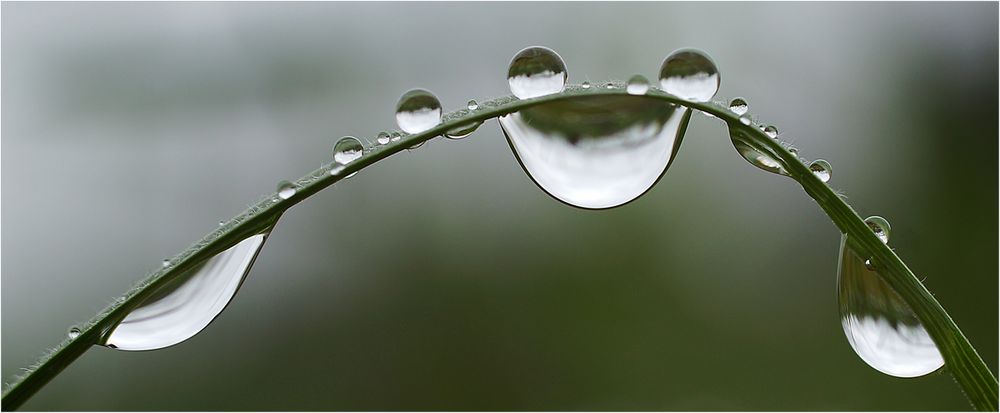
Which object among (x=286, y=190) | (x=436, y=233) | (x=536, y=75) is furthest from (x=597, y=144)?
(x=436, y=233)

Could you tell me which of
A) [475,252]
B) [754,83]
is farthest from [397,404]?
[754,83]

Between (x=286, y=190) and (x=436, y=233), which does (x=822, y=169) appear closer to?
(x=286, y=190)

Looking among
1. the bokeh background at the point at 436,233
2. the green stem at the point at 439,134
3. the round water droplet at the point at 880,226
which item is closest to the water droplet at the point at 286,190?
the green stem at the point at 439,134

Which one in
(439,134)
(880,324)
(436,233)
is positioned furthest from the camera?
(436,233)

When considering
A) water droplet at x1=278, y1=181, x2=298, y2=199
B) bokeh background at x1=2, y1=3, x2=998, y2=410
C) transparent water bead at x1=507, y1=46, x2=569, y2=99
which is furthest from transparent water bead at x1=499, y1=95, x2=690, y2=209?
bokeh background at x1=2, y1=3, x2=998, y2=410

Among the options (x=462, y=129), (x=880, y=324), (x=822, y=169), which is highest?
(x=462, y=129)

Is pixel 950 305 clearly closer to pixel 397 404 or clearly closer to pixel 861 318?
pixel 397 404
